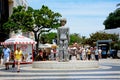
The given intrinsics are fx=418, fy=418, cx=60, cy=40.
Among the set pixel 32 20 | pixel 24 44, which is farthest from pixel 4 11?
pixel 24 44

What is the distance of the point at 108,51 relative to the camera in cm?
6725

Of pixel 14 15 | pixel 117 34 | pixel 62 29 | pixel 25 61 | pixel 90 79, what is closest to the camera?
pixel 90 79

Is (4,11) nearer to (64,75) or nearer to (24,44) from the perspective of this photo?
(24,44)

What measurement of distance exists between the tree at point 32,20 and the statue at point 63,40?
31947 millimetres

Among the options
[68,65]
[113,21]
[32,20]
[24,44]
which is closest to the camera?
[68,65]

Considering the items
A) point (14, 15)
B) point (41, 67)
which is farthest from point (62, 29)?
point (14, 15)

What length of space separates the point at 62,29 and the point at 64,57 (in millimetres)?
1908

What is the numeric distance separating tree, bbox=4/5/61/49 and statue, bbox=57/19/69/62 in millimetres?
31947

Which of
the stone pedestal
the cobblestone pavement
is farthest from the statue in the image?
the cobblestone pavement

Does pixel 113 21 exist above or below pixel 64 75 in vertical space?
above

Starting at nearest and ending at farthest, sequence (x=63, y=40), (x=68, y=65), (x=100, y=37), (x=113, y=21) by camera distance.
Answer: (x=68, y=65) < (x=63, y=40) < (x=100, y=37) < (x=113, y=21)

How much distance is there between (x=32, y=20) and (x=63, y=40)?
3329cm

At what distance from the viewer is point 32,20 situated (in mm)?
61031

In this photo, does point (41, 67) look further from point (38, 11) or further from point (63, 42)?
point (38, 11)
